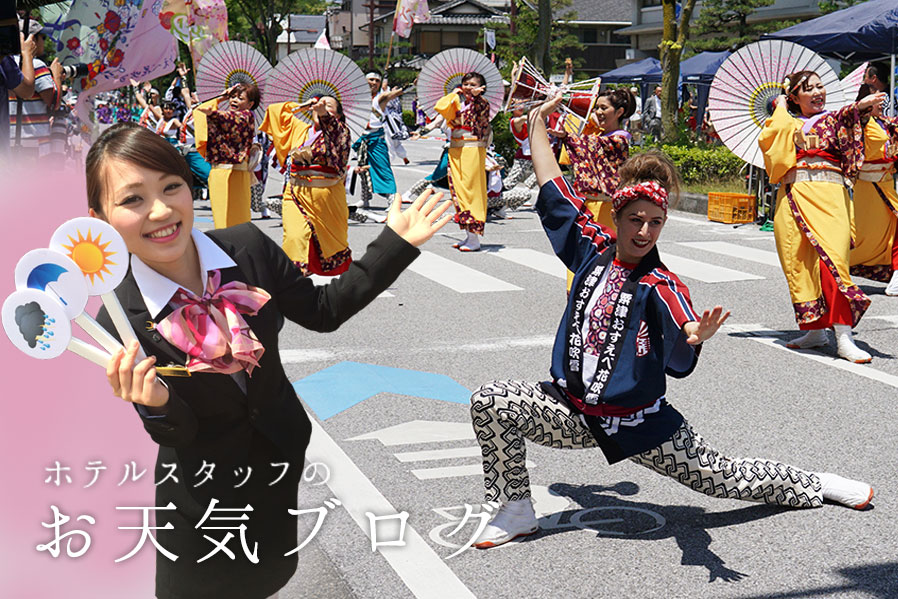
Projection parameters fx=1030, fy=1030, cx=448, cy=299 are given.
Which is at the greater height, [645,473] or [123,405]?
[123,405]

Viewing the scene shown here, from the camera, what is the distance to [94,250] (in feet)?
6.23

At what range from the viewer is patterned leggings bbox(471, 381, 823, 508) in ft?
12.3

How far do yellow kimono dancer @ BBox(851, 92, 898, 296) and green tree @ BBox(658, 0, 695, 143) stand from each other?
900cm

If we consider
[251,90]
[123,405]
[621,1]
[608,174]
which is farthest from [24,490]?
[621,1]

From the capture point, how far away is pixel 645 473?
463cm

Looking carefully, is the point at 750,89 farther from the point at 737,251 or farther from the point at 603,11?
the point at 603,11

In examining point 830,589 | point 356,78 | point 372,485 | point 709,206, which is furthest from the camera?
point 709,206

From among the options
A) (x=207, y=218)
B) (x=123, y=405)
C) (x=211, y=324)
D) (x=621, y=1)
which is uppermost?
(x=621, y=1)

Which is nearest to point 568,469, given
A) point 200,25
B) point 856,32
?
point 200,25

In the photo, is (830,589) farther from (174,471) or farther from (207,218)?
(207,218)

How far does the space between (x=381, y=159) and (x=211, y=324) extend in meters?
13.6

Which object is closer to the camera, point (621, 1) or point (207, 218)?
point (207, 218)

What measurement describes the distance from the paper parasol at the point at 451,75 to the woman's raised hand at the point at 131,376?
10889 millimetres

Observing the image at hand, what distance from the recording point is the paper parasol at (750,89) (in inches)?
283
